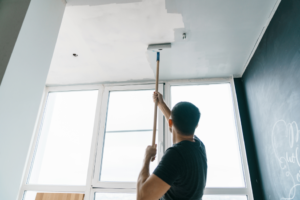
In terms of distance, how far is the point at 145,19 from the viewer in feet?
5.30

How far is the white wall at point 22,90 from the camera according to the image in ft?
3.16

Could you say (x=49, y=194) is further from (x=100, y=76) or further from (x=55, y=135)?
(x=100, y=76)

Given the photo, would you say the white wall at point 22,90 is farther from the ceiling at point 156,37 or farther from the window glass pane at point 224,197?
the window glass pane at point 224,197

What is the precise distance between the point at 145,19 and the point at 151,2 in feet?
0.59

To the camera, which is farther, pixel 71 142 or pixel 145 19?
pixel 71 142

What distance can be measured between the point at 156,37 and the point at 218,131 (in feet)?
4.50

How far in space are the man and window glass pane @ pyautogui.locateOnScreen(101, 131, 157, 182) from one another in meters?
1.26

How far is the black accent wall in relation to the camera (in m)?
1.24

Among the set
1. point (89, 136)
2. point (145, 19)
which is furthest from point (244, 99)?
point (89, 136)

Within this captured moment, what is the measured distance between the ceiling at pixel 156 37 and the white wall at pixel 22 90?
0.42 meters

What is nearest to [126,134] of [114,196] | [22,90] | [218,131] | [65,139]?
[114,196]

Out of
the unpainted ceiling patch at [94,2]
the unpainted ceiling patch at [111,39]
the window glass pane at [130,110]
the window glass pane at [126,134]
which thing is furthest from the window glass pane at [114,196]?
the unpainted ceiling patch at [94,2]

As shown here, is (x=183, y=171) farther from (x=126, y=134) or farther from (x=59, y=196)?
(x=59, y=196)

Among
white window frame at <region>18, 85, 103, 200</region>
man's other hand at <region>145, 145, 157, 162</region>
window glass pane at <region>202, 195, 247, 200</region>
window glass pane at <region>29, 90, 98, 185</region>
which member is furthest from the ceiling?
window glass pane at <region>202, 195, 247, 200</region>
